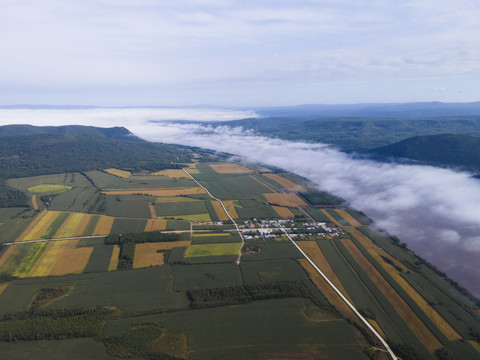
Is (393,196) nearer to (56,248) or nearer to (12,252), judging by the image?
(56,248)

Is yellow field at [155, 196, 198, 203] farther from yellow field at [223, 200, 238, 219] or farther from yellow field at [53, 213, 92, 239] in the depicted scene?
yellow field at [53, 213, 92, 239]

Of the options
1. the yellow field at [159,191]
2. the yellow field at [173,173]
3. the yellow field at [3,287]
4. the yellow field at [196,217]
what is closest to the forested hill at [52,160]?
the yellow field at [173,173]

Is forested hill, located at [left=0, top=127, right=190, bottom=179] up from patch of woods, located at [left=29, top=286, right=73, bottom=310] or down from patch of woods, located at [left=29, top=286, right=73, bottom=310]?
up

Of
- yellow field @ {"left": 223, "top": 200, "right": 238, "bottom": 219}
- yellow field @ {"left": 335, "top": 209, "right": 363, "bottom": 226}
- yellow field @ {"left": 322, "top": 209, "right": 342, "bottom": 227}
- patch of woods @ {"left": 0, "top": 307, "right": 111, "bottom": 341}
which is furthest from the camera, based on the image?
yellow field @ {"left": 223, "top": 200, "right": 238, "bottom": 219}

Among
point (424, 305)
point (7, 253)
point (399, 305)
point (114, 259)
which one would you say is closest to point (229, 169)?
point (114, 259)

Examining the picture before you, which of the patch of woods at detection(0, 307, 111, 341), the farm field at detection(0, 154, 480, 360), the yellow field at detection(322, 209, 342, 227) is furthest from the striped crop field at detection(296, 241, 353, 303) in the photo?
the patch of woods at detection(0, 307, 111, 341)

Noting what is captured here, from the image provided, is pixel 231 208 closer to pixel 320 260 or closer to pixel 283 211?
→ pixel 283 211
